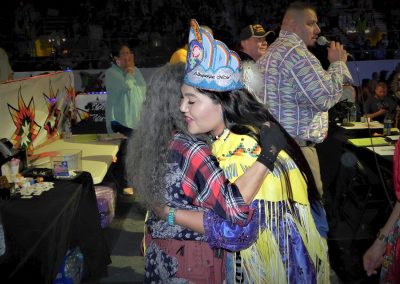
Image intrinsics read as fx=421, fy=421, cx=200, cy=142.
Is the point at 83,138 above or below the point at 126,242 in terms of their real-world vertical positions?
above

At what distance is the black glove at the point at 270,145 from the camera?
1.49 metres

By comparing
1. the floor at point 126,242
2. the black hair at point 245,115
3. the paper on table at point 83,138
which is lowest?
the floor at point 126,242

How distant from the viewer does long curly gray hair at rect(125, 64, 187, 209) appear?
1.62 meters

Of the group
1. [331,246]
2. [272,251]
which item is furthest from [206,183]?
[331,246]

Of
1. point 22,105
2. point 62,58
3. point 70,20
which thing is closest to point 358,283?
point 22,105

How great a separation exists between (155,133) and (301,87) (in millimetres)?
1679

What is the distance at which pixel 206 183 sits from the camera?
152 centimetres

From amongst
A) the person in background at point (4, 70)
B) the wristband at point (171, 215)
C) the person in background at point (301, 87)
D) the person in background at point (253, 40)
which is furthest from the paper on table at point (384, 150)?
the person in background at point (4, 70)

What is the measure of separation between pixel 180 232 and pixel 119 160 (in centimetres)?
390

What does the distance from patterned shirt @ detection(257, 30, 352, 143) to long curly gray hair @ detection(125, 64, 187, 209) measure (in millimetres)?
1512

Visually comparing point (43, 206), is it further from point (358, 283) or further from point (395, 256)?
point (358, 283)

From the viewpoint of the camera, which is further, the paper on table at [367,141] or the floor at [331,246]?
the paper on table at [367,141]

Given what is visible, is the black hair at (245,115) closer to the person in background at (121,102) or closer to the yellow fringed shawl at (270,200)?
the yellow fringed shawl at (270,200)

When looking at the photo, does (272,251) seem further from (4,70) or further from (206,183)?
(4,70)
